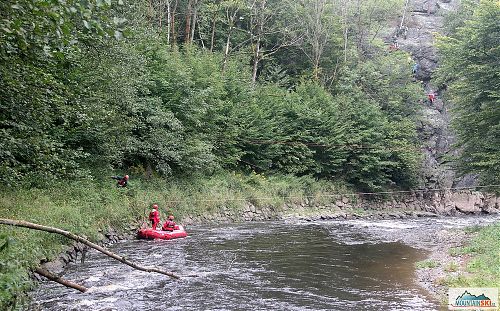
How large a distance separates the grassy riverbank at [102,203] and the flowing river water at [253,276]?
0.89 meters

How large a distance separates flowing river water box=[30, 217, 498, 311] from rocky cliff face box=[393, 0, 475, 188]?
14492 millimetres

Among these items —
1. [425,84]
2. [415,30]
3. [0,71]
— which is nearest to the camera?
[0,71]

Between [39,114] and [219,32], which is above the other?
[219,32]

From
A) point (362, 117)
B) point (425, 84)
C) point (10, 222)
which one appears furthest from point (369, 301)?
point (425, 84)

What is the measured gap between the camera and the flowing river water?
323 inches

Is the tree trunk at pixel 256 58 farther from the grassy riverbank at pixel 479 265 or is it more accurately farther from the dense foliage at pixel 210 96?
the grassy riverbank at pixel 479 265

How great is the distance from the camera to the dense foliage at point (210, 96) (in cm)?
918

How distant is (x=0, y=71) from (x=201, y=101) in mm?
14904

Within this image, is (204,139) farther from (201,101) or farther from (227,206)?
(227,206)

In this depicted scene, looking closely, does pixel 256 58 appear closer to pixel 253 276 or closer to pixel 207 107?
pixel 207 107

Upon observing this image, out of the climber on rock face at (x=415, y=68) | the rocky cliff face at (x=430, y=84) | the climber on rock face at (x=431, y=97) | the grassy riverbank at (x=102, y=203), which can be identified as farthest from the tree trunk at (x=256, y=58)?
the climber on rock face at (x=431, y=97)

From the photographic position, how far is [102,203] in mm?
15227

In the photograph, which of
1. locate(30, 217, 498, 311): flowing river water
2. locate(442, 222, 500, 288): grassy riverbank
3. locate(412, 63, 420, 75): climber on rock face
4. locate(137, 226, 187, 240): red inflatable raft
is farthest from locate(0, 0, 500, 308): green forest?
locate(442, 222, 500, 288): grassy riverbank

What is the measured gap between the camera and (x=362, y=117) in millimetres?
31422
